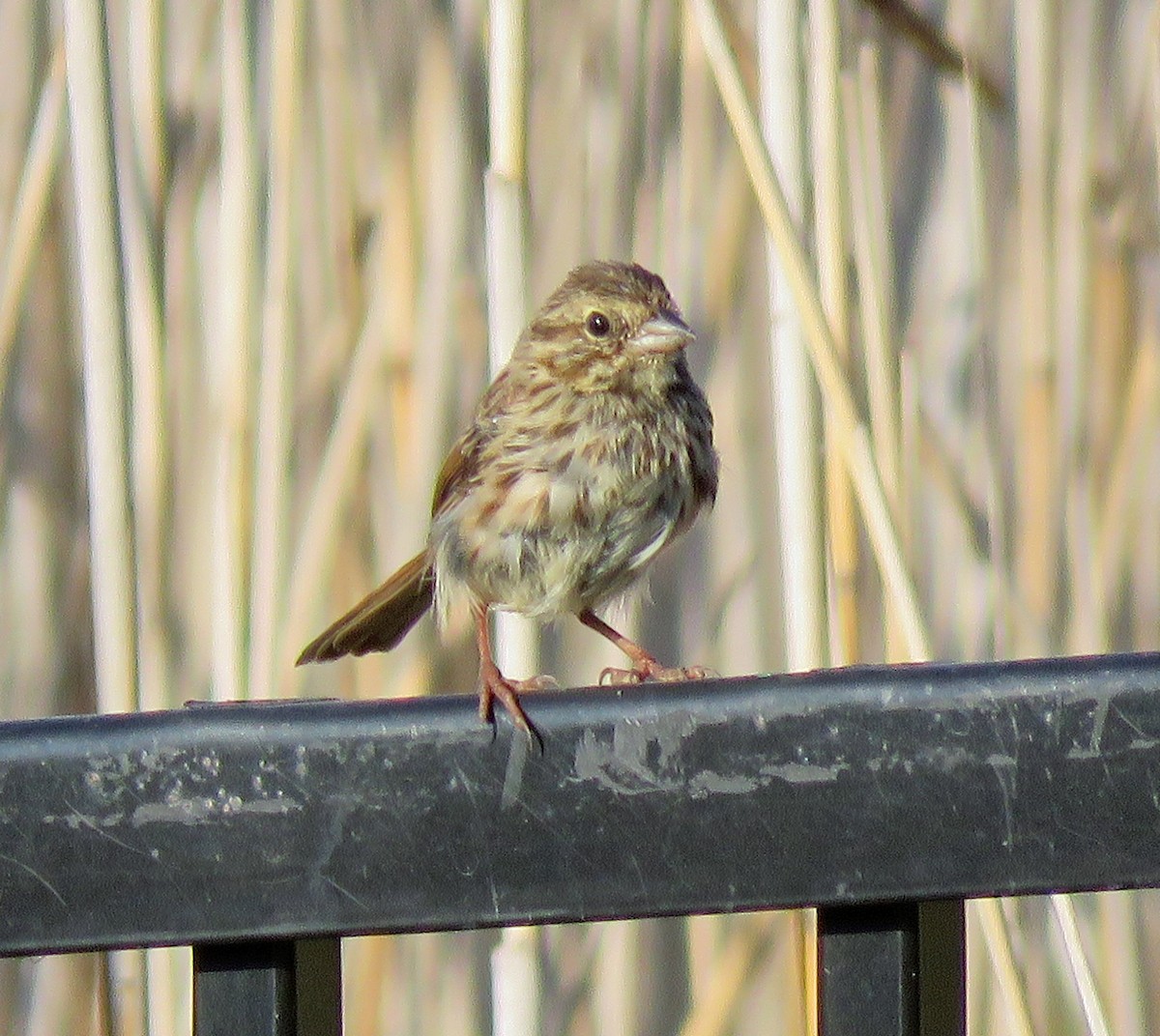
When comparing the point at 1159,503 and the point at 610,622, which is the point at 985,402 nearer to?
the point at 1159,503

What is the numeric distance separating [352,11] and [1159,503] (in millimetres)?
1226

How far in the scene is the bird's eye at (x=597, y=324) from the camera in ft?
6.98

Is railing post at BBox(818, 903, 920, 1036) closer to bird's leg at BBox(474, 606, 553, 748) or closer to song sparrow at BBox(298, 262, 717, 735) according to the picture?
bird's leg at BBox(474, 606, 553, 748)

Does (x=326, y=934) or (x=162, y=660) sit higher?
(x=162, y=660)

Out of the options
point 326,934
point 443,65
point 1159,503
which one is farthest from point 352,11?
point 326,934


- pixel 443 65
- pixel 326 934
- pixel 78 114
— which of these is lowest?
pixel 326 934

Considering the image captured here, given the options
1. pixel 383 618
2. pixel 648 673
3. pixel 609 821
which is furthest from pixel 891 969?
pixel 383 618

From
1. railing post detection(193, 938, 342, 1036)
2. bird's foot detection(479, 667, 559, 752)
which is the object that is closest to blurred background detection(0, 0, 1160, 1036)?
bird's foot detection(479, 667, 559, 752)

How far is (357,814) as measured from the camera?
100cm

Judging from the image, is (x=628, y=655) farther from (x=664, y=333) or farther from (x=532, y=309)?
(x=532, y=309)

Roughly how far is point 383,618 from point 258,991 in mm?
1134

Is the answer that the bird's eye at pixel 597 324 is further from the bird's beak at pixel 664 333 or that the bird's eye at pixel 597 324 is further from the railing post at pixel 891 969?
the railing post at pixel 891 969

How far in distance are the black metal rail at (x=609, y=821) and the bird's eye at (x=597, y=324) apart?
1168 mm

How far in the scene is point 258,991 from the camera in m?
0.99
